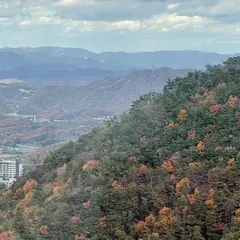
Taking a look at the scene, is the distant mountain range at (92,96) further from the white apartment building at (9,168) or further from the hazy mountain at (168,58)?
the white apartment building at (9,168)

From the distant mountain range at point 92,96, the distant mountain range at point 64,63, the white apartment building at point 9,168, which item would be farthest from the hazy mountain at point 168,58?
the white apartment building at point 9,168

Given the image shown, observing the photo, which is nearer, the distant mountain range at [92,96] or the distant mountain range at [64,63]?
the distant mountain range at [92,96]

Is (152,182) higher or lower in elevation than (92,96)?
higher

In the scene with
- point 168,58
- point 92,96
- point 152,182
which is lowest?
point 92,96

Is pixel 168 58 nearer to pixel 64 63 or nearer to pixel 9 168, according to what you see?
pixel 9 168

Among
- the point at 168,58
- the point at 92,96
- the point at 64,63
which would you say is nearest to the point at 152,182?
the point at 168,58

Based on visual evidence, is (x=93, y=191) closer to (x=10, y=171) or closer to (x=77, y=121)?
(x=10, y=171)

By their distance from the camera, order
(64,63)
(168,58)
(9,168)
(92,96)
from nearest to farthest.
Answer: (9,168), (168,58), (92,96), (64,63)

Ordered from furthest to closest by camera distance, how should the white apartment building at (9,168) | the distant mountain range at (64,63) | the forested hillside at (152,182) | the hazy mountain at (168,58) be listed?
the distant mountain range at (64,63), the hazy mountain at (168,58), the white apartment building at (9,168), the forested hillside at (152,182)
